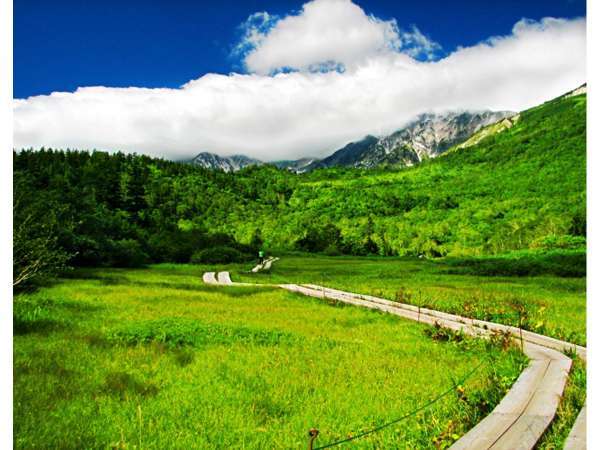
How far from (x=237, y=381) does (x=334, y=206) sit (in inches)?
6189

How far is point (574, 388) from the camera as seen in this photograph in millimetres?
6367

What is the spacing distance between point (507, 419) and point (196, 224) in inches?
5484

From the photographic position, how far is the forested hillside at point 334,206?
78.9 meters

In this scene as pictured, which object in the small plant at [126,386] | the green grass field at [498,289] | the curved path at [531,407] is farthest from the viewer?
the green grass field at [498,289]

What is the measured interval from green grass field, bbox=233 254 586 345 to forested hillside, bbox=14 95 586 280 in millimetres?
27825

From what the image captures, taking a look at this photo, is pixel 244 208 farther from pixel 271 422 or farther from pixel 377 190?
pixel 271 422

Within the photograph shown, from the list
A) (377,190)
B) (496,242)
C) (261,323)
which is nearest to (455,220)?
(496,242)

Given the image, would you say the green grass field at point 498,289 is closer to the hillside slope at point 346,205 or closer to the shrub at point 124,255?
the shrub at point 124,255

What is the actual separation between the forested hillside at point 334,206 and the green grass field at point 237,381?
3754cm

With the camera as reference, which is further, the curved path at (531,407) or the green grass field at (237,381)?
the green grass field at (237,381)

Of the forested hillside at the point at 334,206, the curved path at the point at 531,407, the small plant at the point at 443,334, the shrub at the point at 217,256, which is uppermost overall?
the forested hillside at the point at 334,206

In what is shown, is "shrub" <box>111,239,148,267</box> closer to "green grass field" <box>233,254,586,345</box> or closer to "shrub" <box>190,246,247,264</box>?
"shrub" <box>190,246,247,264</box>

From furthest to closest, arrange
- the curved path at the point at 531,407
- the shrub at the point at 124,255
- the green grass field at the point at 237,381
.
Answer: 1. the shrub at the point at 124,255
2. the green grass field at the point at 237,381
3. the curved path at the point at 531,407

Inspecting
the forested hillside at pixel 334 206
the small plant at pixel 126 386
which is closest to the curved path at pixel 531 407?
the small plant at pixel 126 386
